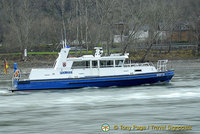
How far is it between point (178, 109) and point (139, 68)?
26.6 feet

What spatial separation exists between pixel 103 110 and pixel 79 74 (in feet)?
22.9

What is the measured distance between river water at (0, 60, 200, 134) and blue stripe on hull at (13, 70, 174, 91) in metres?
0.39

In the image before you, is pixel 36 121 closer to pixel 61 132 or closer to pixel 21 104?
pixel 61 132

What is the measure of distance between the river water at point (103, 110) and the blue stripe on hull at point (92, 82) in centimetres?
39

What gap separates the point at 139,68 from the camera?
26766mm

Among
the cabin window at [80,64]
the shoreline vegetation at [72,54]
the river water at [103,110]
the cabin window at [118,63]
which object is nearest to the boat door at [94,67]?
the cabin window at [80,64]

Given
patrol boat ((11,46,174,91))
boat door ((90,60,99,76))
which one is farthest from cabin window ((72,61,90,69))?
boat door ((90,60,99,76))

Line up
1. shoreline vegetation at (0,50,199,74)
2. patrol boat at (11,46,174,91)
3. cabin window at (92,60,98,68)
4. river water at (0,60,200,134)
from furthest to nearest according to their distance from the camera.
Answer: shoreline vegetation at (0,50,199,74) < cabin window at (92,60,98,68) < patrol boat at (11,46,174,91) < river water at (0,60,200,134)

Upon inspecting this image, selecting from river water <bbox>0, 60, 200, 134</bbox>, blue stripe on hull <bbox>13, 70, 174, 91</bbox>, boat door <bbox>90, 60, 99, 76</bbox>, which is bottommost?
river water <bbox>0, 60, 200, 134</bbox>

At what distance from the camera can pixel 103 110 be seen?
1934 cm

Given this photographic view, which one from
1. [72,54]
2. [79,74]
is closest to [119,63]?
[79,74]

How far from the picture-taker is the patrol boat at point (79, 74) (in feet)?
83.8

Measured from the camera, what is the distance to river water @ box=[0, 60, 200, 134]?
1582cm

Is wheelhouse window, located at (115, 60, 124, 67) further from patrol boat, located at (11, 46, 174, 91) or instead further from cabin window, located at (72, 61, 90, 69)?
cabin window, located at (72, 61, 90, 69)
